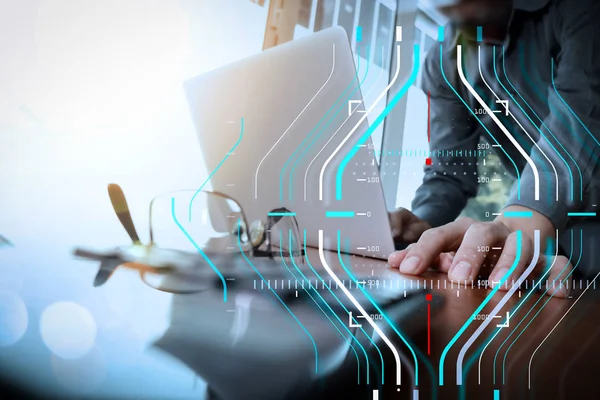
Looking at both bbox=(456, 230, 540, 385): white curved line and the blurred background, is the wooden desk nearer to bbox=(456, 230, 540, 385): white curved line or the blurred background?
bbox=(456, 230, 540, 385): white curved line

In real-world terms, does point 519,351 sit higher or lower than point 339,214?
lower

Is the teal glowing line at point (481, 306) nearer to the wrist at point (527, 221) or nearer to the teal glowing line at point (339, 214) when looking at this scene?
the wrist at point (527, 221)

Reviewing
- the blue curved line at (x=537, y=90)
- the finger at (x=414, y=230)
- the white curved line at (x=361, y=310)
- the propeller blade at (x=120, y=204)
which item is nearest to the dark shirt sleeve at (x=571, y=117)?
the blue curved line at (x=537, y=90)

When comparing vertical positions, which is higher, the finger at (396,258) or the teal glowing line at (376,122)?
the teal glowing line at (376,122)

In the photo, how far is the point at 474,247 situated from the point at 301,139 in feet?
0.77

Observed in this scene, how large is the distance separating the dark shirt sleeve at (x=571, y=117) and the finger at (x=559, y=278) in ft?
0.14

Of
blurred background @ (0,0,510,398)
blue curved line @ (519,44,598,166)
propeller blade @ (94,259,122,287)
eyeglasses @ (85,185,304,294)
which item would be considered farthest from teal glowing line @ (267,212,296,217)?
blue curved line @ (519,44,598,166)

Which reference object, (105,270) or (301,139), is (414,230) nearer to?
(301,139)

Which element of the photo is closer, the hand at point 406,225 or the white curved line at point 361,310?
the white curved line at point 361,310

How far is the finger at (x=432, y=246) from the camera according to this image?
0.46 meters

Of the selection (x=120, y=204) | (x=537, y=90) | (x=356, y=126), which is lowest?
(x=120, y=204)

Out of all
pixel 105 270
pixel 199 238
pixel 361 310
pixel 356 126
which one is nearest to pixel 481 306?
pixel 361 310

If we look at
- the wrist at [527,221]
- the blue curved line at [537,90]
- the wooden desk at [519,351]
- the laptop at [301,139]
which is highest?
the blue curved line at [537,90]

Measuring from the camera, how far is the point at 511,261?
1.45 feet
